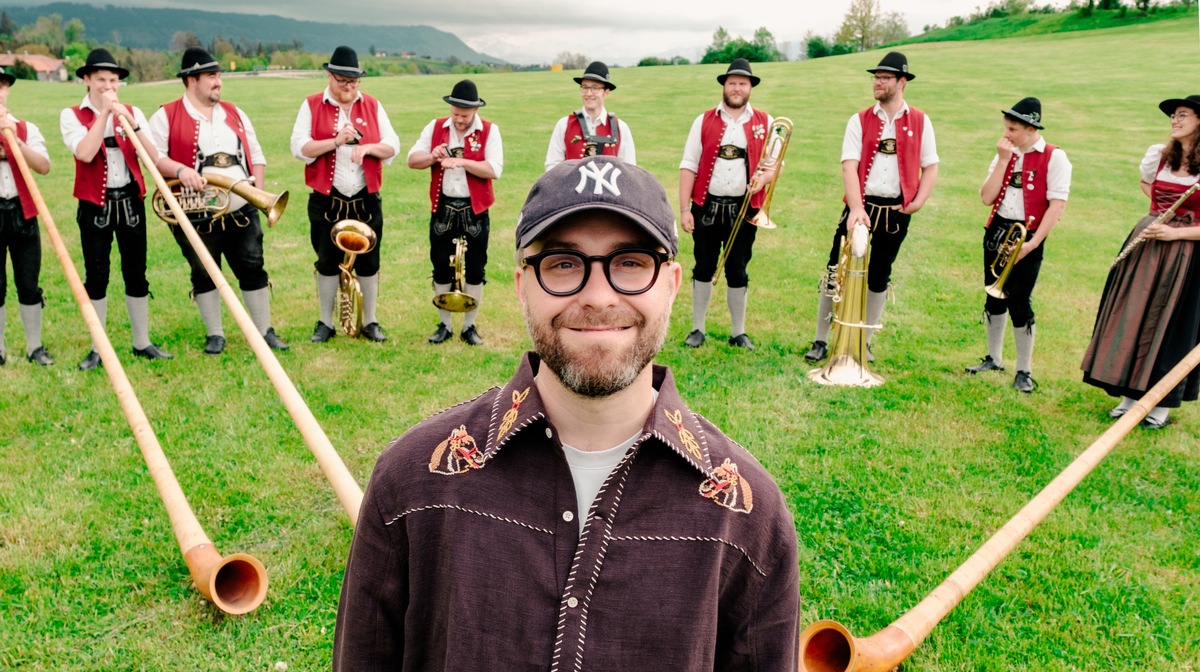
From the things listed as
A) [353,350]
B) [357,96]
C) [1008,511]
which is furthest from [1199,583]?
[357,96]

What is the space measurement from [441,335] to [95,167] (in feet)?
11.5

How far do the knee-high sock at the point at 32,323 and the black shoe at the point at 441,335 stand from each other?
3.68 meters

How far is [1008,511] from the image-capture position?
5.55 m

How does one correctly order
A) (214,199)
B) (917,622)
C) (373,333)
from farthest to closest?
(373,333)
(214,199)
(917,622)

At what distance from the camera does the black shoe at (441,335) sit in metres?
8.80

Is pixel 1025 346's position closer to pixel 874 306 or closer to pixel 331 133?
pixel 874 306

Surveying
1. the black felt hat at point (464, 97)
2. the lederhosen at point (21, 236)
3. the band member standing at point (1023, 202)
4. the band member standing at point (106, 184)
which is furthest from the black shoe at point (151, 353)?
the band member standing at point (1023, 202)

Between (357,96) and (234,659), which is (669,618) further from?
(357,96)

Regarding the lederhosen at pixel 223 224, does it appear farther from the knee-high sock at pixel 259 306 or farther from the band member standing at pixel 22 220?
the band member standing at pixel 22 220

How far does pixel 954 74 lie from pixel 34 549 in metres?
44.6

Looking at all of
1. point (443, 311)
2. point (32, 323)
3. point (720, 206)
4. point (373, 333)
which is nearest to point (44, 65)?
point (32, 323)

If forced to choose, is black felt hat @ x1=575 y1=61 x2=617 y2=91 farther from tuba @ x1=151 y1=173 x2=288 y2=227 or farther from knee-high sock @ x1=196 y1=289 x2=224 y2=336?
knee-high sock @ x1=196 y1=289 x2=224 y2=336

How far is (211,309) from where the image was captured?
328 inches

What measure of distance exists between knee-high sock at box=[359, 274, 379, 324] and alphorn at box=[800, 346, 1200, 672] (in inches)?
255
